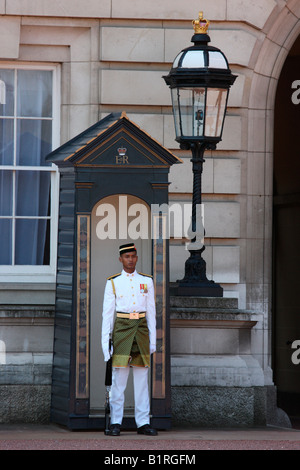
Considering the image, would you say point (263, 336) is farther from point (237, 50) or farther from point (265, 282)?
point (237, 50)

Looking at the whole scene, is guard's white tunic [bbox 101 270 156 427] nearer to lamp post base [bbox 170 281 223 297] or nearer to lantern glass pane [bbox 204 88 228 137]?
lamp post base [bbox 170 281 223 297]

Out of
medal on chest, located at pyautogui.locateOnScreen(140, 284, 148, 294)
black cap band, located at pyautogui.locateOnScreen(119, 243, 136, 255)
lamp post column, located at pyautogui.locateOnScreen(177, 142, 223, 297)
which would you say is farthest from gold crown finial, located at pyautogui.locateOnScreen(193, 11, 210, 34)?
medal on chest, located at pyautogui.locateOnScreen(140, 284, 148, 294)

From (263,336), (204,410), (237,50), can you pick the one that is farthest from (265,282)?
(237,50)

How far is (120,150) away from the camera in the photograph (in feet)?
34.2

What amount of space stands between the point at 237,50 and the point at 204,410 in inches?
138

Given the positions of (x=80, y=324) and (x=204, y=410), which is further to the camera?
(x=204, y=410)

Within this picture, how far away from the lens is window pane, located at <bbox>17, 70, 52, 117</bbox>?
11.9 meters

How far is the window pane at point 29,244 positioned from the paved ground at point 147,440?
1713mm

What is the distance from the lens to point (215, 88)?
35.8 feet

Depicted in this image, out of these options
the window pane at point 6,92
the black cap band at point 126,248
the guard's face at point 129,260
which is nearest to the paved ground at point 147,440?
the guard's face at point 129,260

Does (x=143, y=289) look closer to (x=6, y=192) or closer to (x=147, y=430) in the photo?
(x=147, y=430)

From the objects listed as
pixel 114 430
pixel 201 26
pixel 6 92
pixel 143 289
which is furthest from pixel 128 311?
pixel 6 92

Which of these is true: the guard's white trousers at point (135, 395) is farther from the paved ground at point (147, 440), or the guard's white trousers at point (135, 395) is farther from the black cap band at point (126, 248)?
the black cap band at point (126, 248)

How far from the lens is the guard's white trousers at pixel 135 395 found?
10148mm
